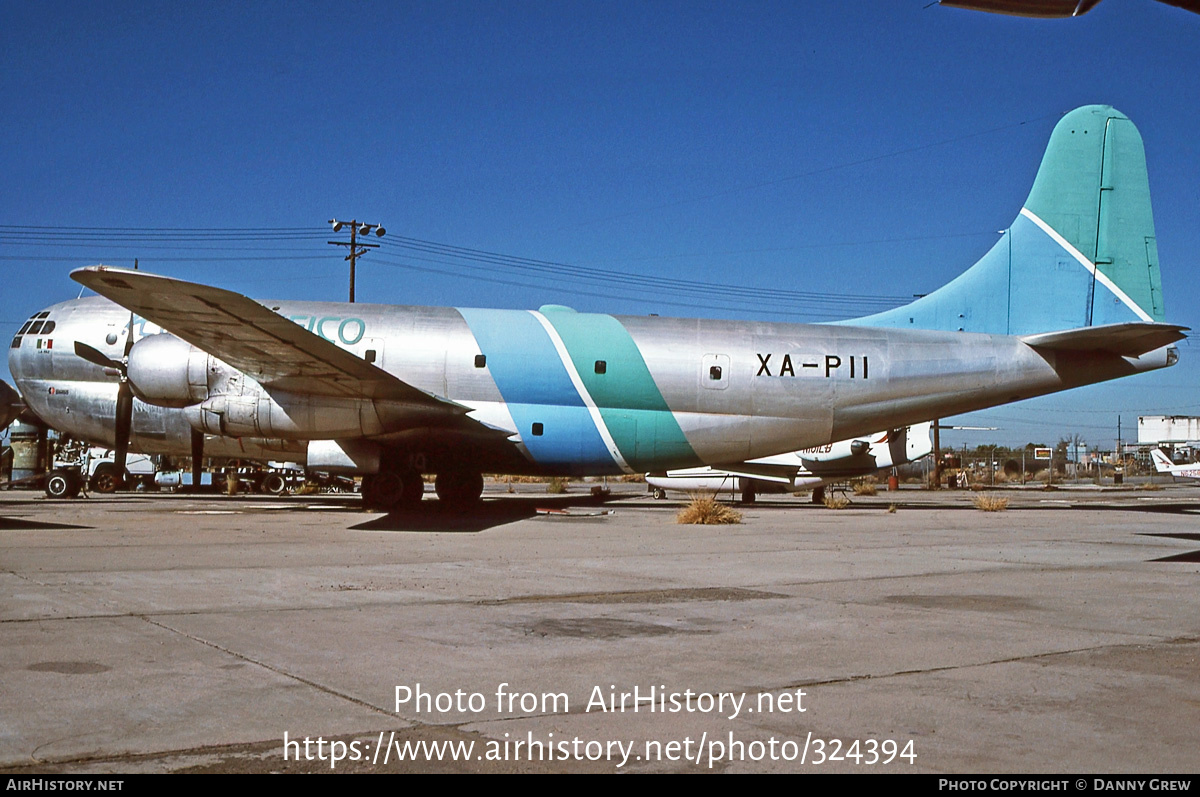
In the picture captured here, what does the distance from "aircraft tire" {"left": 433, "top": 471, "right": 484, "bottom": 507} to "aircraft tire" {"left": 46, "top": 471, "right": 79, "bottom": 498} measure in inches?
478

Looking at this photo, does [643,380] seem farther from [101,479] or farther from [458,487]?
[101,479]

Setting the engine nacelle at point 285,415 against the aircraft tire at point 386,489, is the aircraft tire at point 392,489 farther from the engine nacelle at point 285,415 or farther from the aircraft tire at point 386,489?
the engine nacelle at point 285,415

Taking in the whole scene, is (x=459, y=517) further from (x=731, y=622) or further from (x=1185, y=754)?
(x=1185, y=754)

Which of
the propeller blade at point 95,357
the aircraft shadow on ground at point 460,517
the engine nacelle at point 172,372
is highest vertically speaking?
the propeller blade at point 95,357

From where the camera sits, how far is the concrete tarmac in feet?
13.1

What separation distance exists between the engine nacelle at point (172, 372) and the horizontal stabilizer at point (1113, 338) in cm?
1793

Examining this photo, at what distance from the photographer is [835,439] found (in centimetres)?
2141

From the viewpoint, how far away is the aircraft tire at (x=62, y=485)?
26.6 metres

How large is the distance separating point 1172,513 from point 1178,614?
18.7 metres

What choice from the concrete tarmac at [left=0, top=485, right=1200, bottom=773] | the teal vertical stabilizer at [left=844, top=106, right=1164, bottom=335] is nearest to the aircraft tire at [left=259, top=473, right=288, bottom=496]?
the teal vertical stabilizer at [left=844, top=106, right=1164, bottom=335]

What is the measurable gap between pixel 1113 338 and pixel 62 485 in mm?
27023

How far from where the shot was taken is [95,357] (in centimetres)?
2152

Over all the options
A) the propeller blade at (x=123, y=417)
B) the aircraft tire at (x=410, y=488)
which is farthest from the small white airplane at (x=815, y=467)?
the propeller blade at (x=123, y=417)

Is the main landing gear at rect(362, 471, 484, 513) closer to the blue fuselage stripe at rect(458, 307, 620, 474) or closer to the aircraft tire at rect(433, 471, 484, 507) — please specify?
the aircraft tire at rect(433, 471, 484, 507)
